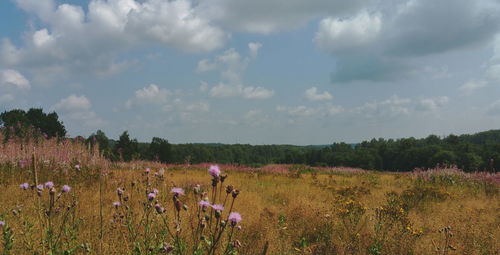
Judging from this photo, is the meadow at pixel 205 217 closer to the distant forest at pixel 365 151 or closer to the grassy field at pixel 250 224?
the grassy field at pixel 250 224

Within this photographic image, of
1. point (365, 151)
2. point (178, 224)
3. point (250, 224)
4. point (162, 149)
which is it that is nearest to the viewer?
point (178, 224)

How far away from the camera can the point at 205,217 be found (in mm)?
1977

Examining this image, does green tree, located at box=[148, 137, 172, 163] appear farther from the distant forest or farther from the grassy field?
the grassy field

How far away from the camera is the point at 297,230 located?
5.63m

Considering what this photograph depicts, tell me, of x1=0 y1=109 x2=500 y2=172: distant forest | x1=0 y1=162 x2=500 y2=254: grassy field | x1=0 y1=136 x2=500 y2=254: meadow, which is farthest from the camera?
x1=0 y1=109 x2=500 y2=172: distant forest

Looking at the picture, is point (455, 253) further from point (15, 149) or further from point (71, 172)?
point (15, 149)

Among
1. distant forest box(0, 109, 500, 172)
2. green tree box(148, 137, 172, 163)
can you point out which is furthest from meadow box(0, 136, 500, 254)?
green tree box(148, 137, 172, 163)

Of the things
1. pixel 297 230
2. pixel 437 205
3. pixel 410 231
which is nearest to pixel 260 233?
pixel 297 230

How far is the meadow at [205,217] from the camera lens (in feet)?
8.86

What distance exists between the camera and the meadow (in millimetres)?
2701

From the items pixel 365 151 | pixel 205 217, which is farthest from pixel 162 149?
pixel 205 217

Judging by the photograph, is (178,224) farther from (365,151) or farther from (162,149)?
(365,151)

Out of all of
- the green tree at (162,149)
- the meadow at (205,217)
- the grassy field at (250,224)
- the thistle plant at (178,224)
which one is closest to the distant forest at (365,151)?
the green tree at (162,149)

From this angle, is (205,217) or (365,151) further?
(365,151)
